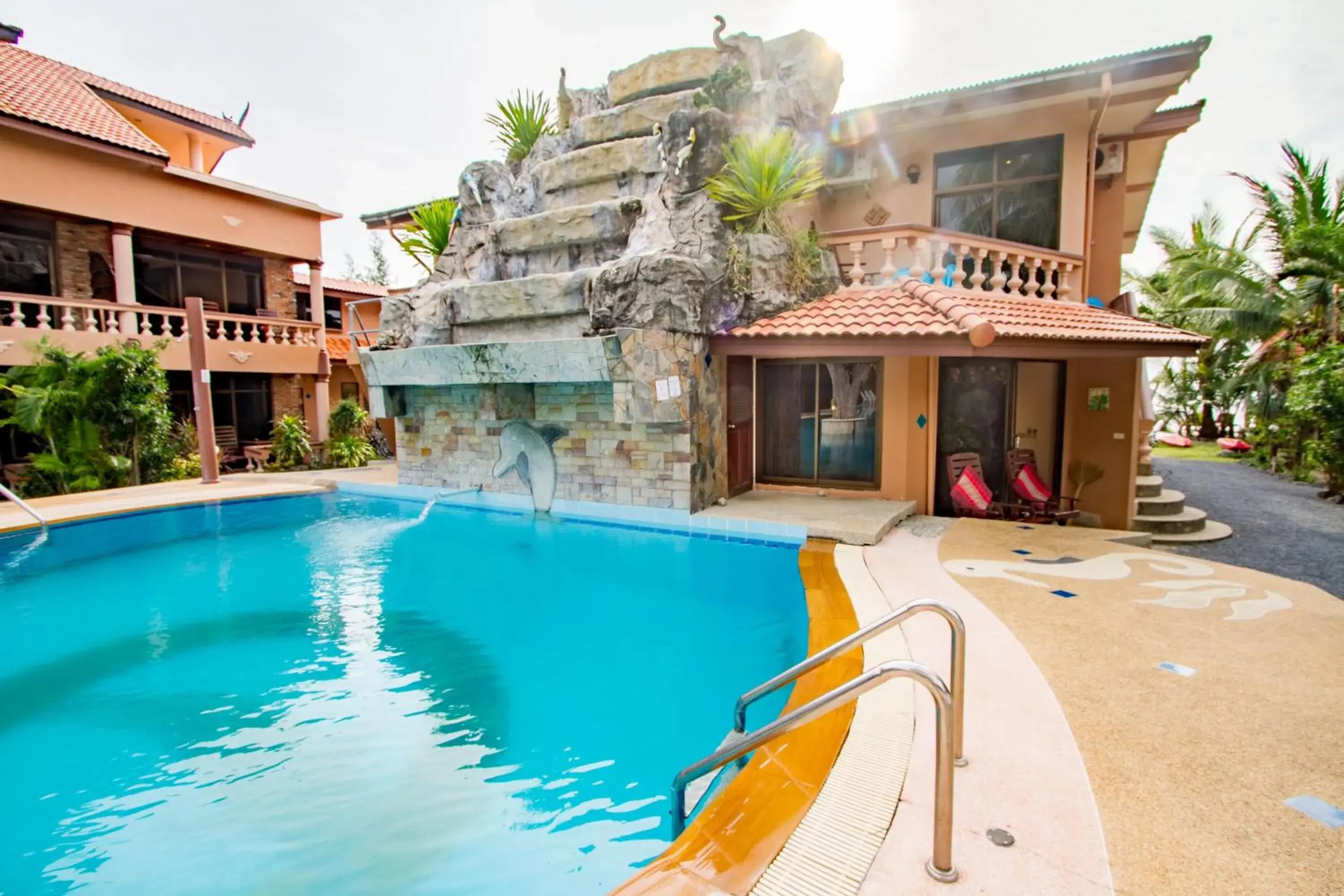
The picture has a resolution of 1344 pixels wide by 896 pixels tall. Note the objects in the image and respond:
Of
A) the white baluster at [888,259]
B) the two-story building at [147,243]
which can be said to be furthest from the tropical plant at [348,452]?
the white baluster at [888,259]

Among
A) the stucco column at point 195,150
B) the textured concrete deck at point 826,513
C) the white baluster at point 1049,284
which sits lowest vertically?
the textured concrete deck at point 826,513

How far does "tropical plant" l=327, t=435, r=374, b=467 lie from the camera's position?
56.7ft

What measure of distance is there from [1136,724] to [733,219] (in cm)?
883

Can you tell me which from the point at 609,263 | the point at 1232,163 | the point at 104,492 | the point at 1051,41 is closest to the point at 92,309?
the point at 104,492

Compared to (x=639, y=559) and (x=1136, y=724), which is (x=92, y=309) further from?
(x=1136, y=724)

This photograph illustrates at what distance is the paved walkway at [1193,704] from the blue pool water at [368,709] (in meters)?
1.93

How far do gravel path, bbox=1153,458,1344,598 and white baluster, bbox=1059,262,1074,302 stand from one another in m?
4.37

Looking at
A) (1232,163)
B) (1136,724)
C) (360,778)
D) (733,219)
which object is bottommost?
(360,778)

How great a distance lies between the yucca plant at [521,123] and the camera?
13758mm

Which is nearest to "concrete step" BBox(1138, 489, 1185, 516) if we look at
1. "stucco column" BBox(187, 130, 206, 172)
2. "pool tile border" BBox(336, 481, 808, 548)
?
"pool tile border" BBox(336, 481, 808, 548)

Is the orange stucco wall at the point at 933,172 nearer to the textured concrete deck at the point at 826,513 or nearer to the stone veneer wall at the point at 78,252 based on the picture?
the textured concrete deck at the point at 826,513

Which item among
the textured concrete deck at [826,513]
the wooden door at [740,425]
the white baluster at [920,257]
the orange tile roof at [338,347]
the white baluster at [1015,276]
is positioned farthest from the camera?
the orange tile roof at [338,347]

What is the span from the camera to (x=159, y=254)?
55.4 ft

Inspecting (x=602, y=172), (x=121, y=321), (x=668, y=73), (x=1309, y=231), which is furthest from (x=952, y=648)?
(x=1309, y=231)
